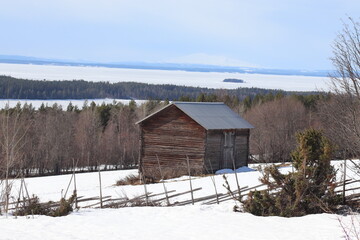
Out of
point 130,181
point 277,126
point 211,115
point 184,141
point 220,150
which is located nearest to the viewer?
point 184,141

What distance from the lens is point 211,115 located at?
36.3 metres

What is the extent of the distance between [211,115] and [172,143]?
11.7 ft

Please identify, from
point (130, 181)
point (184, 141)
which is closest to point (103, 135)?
point (130, 181)

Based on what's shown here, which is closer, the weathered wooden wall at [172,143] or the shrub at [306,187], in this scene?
the shrub at [306,187]

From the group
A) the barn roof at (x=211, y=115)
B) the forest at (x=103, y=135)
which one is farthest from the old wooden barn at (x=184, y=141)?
the forest at (x=103, y=135)

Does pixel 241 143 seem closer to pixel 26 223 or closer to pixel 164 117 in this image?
pixel 164 117

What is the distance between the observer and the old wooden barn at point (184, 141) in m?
34.1

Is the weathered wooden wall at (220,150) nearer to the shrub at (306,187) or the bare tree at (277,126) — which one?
the shrub at (306,187)

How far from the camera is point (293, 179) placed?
17734mm

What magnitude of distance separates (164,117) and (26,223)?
19701 millimetres

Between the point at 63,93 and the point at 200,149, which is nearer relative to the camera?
the point at 200,149

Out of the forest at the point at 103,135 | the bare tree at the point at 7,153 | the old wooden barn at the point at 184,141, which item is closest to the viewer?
the bare tree at the point at 7,153

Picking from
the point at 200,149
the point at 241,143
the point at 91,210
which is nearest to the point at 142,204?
the point at 91,210

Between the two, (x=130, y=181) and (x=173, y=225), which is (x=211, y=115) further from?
(x=173, y=225)
